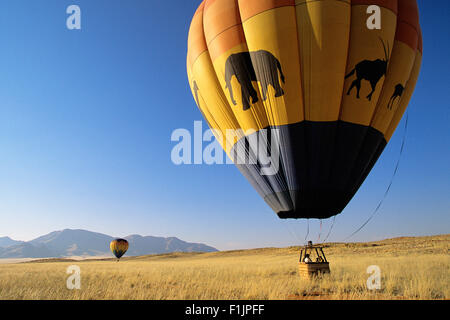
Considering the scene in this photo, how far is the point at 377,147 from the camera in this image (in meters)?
9.97

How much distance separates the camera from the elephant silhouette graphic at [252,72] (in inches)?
351

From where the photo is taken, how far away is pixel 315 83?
28.7ft

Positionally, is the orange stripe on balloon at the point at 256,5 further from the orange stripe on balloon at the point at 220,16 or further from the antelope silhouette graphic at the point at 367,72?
the antelope silhouette graphic at the point at 367,72

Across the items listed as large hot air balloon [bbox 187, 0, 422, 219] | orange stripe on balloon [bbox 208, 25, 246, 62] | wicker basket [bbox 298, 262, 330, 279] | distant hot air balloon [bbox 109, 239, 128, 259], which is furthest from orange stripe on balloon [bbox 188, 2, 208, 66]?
distant hot air balloon [bbox 109, 239, 128, 259]

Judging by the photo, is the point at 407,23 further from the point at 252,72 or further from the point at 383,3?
the point at 252,72

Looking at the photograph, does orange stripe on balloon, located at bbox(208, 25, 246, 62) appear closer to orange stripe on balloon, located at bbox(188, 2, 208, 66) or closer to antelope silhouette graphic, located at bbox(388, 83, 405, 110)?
orange stripe on balloon, located at bbox(188, 2, 208, 66)

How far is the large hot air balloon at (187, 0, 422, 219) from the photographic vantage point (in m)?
8.72

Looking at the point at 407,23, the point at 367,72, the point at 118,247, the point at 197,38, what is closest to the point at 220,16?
the point at 197,38

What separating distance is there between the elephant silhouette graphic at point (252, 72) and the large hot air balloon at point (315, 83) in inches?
1.3
